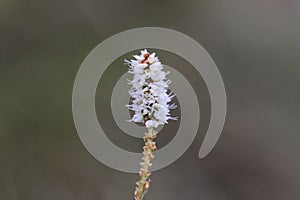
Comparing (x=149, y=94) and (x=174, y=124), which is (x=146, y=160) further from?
(x=174, y=124)

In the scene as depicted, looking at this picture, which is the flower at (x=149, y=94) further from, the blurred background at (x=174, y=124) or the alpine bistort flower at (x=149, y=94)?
the blurred background at (x=174, y=124)

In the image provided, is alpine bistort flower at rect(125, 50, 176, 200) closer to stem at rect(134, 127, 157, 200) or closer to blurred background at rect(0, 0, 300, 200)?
stem at rect(134, 127, 157, 200)

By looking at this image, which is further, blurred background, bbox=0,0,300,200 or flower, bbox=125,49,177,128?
blurred background, bbox=0,0,300,200

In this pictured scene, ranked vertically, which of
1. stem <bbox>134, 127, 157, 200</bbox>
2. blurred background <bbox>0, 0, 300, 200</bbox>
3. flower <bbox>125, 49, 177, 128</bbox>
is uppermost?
blurred background <bbox>0, 0, 300, 200</bbox>

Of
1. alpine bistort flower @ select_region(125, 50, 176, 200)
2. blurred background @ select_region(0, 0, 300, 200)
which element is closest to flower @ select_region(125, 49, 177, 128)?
alpine bistort flower @ select_region(125, 50, 176, 200)

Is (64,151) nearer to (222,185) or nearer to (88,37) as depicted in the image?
(88,37)

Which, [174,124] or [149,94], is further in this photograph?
[174,124]

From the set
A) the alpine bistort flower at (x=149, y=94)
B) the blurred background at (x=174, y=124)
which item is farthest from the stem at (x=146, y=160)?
the blurred background at (x=174, y=124)

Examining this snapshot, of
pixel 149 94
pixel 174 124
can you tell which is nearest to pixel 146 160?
pixel 149 94
